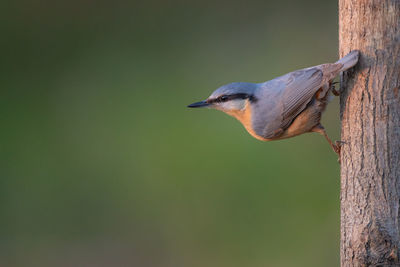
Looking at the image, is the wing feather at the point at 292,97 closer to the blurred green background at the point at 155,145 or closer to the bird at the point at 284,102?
the bird at the point at 284,102

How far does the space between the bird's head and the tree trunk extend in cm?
65

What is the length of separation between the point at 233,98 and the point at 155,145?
2.83 metres

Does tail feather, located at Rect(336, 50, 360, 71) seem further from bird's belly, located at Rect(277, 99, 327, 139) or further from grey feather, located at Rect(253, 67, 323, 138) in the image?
bird's belly, located at Rect(277, 99, 327, 139)

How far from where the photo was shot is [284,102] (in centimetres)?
255

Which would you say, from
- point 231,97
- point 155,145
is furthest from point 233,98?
point 155,145

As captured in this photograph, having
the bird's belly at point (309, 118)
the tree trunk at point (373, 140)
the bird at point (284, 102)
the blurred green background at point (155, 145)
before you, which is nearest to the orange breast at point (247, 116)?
the bird at point (284, 102)

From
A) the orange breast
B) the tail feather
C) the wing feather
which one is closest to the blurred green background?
the orange breast

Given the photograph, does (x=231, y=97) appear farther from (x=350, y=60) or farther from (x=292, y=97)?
(x=350, y=60)

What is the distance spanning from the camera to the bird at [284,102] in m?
2.46

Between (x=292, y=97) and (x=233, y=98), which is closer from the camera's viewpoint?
(x=292, y=97)

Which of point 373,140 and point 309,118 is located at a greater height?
point 309,118

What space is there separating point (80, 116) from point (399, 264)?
4500 millimetres

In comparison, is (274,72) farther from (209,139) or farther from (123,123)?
(123,123)

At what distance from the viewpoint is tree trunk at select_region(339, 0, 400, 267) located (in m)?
2.05
